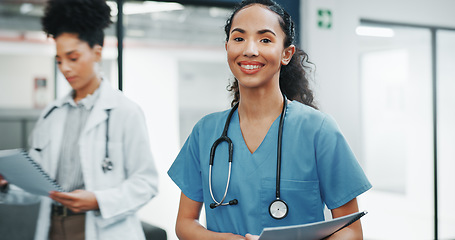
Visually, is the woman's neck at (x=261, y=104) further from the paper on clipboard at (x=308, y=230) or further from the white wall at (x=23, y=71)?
the white wall at (x=23, y=71)

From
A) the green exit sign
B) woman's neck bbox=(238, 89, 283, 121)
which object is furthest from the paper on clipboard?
the green exit sign

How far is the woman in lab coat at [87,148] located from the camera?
1.72 metres

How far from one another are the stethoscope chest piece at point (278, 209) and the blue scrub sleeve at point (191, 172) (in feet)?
0.77

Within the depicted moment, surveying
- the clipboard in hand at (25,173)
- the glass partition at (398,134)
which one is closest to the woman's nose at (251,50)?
the clipboard in hand at (25,173)

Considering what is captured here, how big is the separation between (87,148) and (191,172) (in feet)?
2.30

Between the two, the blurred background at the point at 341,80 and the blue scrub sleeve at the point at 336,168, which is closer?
the blue scrub sleeve at the point at 336,168

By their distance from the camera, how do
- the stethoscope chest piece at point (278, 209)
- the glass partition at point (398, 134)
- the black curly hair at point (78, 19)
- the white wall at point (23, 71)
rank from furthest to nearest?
the glass partition at point (398, 134) → the white wall at point (23, 71) → the black curly hair at point (78, 19) → the stethoscope chest piece at point (278, 209)

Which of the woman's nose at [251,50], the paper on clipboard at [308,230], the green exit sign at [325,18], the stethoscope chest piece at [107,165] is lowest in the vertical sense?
the paper on clipboard at [308,230]

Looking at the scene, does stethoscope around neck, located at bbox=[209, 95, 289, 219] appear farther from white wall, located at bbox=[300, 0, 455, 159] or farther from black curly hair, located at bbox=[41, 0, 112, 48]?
white wall, located at bbox=[300, 0, 455, 159]

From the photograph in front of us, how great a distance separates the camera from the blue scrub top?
108 cm

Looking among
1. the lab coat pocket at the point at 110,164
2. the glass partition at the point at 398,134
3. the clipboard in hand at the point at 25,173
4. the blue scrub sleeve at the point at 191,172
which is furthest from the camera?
the glass partition at the point at 398,134

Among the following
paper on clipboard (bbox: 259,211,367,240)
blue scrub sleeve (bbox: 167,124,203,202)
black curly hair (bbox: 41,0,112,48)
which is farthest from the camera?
black curly hair (bbox: 41,0,112,48)

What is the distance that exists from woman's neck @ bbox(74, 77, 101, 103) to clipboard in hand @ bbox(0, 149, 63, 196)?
45 centimetres

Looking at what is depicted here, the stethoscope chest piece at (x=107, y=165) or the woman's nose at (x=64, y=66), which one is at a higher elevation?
the woman's nose at (x=64, y=66)
